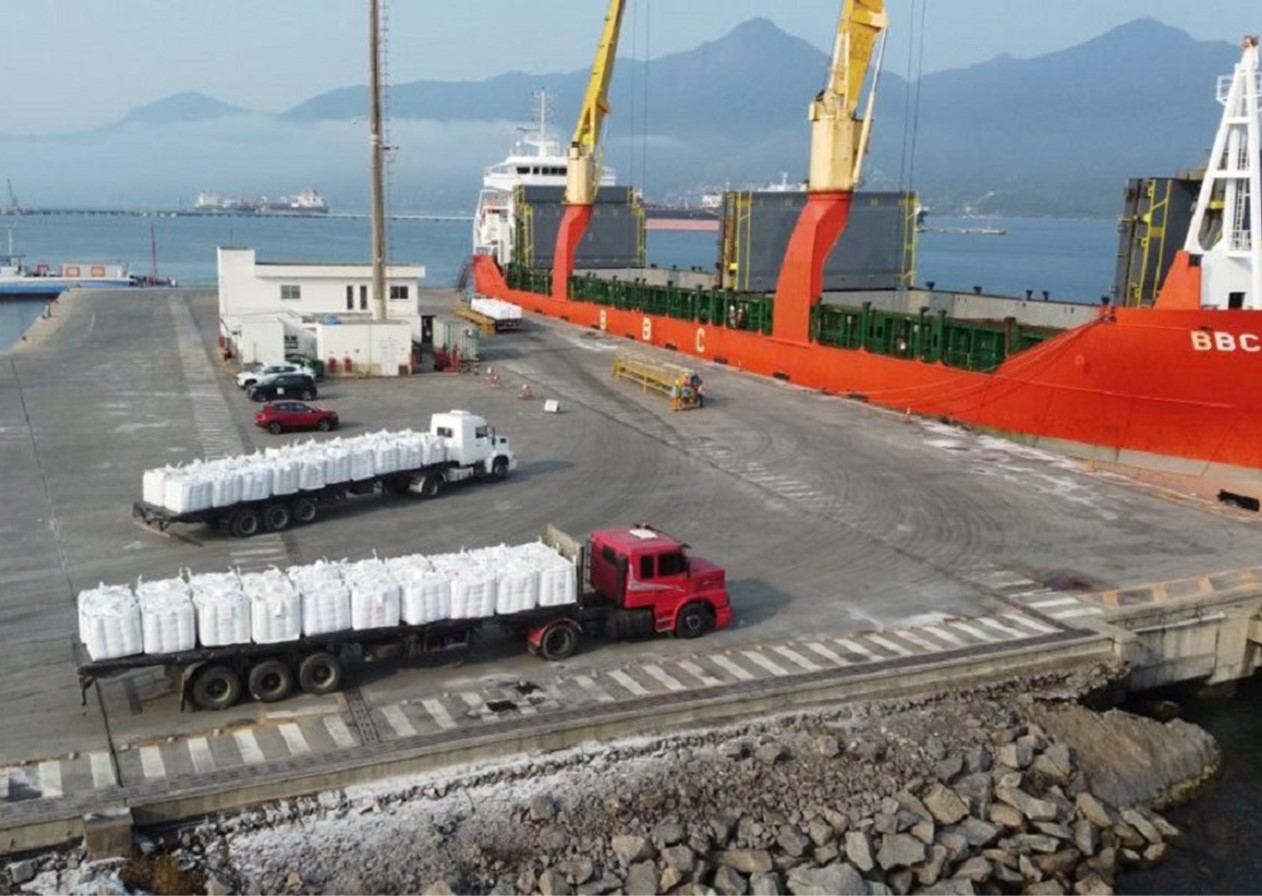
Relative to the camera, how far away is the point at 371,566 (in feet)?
60.3

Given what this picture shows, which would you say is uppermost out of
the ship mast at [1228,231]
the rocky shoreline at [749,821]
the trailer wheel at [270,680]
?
the ship mast at [1228,231]

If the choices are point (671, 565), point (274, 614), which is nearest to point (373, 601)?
point (274, 614)

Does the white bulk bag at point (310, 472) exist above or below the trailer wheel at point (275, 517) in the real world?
Answer: above

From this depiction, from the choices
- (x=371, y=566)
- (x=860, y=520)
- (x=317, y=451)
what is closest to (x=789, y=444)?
(x=860, y=520)

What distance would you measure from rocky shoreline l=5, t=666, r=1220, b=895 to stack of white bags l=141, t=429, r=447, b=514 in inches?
478

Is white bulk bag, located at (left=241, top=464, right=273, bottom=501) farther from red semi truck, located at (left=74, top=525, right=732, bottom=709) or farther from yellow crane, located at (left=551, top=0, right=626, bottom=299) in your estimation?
yellow crane, located at (left=551, top=0, right=626, bottom=299)

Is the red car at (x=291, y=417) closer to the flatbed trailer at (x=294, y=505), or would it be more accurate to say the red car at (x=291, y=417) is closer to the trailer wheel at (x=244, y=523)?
the flatbed trailer at (x=294, y=505)

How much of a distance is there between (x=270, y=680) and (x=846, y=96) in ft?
124

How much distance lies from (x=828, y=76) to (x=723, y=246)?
18.4m

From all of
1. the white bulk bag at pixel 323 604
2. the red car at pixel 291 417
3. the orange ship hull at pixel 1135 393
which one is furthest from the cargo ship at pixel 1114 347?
the white bulk bag at pixel 323 604

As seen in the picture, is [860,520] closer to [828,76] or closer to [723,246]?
[828,76]

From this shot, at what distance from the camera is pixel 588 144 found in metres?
73.2

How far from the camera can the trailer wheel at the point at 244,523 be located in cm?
2552

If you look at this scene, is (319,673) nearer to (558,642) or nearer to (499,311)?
(558,642)
